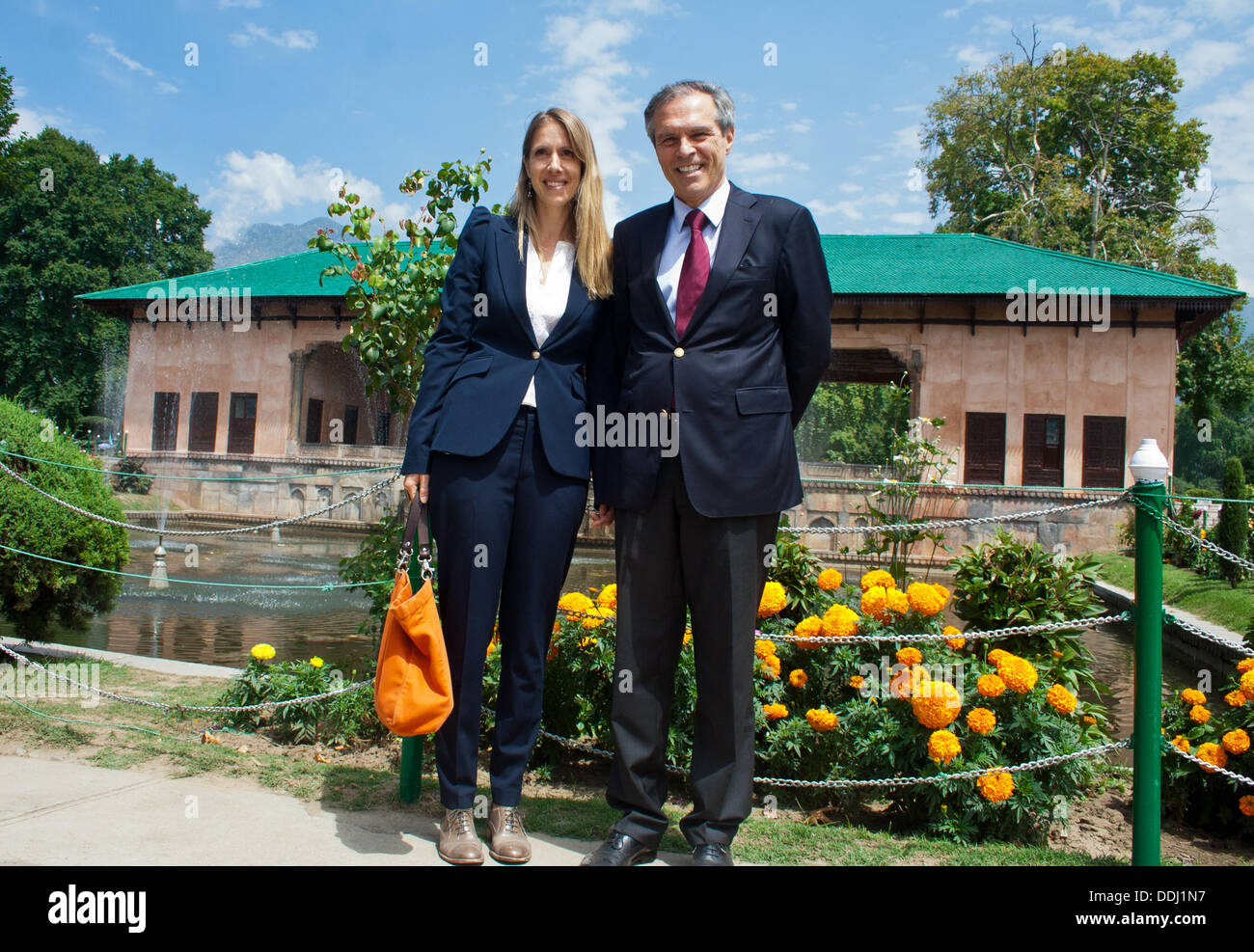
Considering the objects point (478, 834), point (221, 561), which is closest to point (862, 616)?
point (478, 834)

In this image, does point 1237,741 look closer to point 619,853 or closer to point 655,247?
point 619,853

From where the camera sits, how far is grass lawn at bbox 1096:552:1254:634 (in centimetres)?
934

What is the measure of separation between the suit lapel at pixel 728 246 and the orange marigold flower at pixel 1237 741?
2743 mm

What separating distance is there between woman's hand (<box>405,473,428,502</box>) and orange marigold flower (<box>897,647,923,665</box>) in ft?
6.29

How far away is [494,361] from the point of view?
281 centimetres

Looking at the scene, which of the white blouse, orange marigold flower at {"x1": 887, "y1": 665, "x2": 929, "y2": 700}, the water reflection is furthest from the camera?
the water reflection

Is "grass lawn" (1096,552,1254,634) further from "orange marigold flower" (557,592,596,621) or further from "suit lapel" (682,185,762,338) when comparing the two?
"suit lapel" (682,185,762,338)

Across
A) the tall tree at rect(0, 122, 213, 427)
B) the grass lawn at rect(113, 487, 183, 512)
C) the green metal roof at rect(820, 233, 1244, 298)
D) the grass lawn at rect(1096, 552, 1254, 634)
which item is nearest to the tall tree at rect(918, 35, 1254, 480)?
the green metal roof at rect(820, 233, 1244, 298)

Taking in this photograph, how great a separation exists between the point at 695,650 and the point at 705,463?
0.59 meters

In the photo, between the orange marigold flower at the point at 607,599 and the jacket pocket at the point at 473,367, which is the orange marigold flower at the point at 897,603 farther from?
the jacket pocket at the point at 473,367

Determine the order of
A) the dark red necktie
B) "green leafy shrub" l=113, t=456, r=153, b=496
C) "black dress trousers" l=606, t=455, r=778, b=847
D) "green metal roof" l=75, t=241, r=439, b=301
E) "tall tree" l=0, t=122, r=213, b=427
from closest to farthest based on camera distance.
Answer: "black dress trousers" l=606, t=455, r=778, b=847, the dark red necktie, "green leafy shrub" l=113, t=456, r=153, b=496, "green metal roof" l=75, t=241, r=439, b=301, "tall tree" l=0, t=122, r=213, b=427

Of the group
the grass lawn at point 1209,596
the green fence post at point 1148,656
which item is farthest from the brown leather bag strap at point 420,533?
the grass lawn at point 1209,596

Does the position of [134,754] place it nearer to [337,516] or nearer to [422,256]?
[422,256]

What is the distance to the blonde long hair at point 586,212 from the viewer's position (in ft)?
9.23
